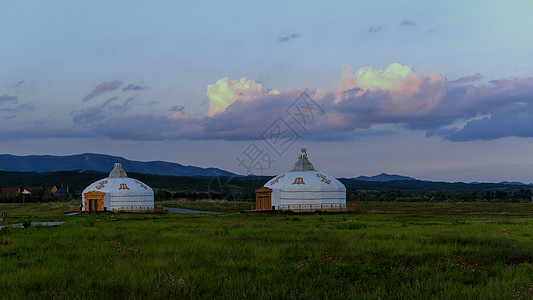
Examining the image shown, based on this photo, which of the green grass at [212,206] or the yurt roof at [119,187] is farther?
the green grass at [212,206]

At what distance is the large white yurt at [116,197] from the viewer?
181 feet

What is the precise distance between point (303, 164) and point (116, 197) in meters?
23.0

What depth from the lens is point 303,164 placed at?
184 ft

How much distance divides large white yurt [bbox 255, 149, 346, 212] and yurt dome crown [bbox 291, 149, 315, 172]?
44.2 inches

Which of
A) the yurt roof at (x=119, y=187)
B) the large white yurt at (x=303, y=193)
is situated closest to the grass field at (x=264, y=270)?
the large white yurt at (x=303, y=193)

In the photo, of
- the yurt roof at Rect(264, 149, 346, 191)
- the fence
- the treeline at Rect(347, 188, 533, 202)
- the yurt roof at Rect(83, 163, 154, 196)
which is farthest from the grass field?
the treeline at Rect(347, 188, 533, 202)

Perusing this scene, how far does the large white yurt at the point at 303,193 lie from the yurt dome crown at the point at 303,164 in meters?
1.12

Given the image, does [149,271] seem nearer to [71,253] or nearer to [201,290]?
[201,290]

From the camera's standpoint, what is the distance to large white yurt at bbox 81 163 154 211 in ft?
181

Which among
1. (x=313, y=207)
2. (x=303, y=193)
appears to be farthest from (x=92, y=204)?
(x=313, y=207)

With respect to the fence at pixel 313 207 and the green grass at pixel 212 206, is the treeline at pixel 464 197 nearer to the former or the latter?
the green grass at pixel 212 206

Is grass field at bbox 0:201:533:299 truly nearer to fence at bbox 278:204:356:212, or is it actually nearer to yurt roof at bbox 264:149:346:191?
fence at bbox 278:204:356:212

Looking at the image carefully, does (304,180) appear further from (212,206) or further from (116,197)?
(116,197)

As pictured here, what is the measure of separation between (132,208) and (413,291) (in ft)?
167
